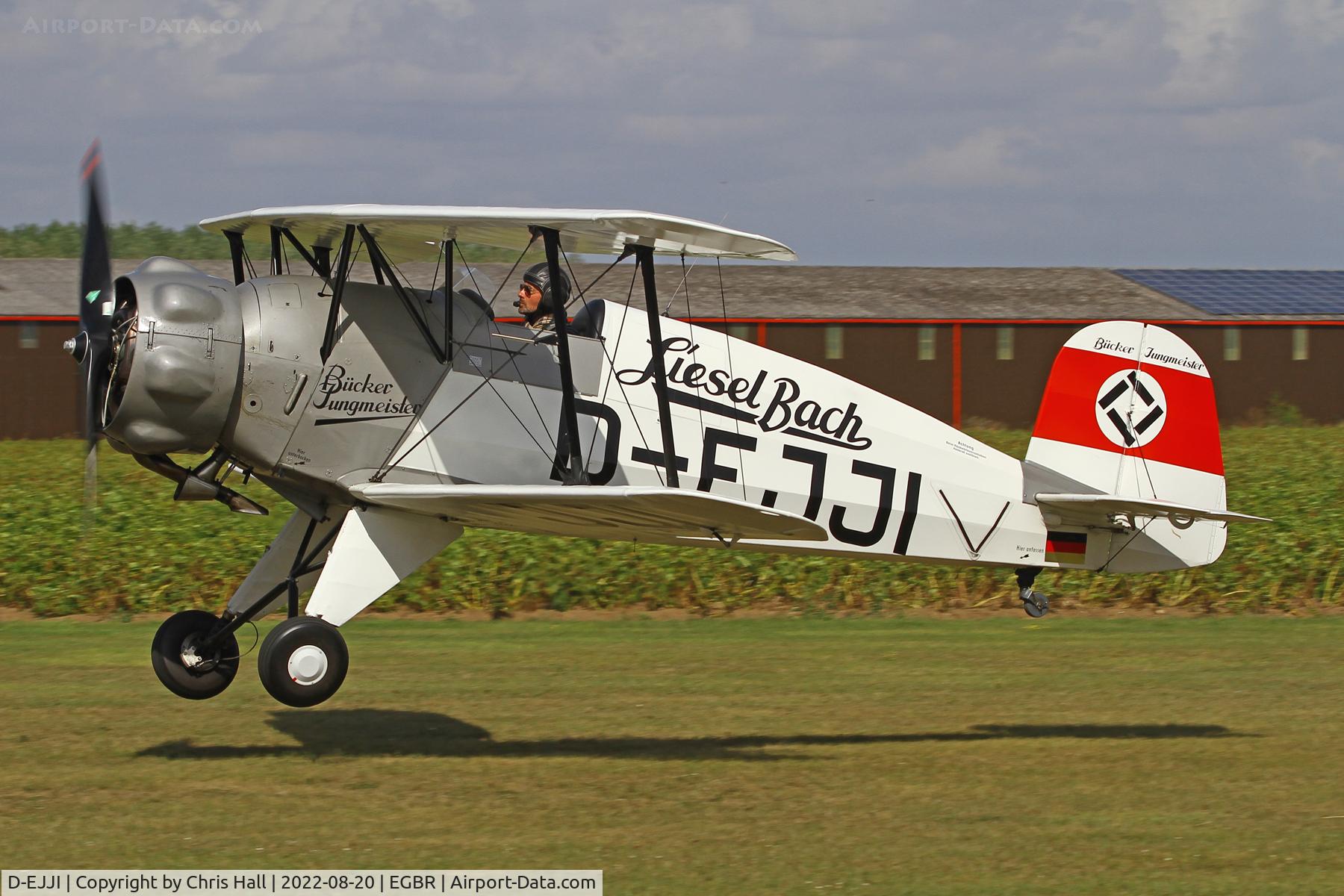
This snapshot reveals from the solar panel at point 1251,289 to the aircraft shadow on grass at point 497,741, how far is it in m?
24.5

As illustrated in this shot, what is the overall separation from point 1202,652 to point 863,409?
5.18 metres

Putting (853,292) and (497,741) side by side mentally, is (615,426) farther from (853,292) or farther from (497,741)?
(853,292)

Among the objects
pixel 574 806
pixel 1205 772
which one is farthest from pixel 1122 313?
pixel 574 806

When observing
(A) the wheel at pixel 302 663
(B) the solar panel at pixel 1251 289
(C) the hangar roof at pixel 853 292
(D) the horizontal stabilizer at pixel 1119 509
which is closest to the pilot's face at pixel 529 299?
(A) the wheel at pixel 302 663

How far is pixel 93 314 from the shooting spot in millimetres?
7934

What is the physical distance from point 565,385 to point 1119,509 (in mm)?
3586

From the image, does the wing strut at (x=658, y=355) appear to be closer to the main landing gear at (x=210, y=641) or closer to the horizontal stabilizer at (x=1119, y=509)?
the main landing gear at (x=210, y=641)

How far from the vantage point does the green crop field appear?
578 inches

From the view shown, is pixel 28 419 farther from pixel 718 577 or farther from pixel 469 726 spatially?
pixel 469 726

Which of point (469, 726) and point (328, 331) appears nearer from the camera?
point (328, 331)

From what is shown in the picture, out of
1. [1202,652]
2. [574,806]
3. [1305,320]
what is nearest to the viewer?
[574,806]

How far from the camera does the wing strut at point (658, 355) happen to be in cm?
793

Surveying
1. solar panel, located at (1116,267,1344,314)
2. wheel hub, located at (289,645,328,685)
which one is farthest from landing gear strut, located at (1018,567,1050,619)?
solar panel, located at (1116,267,1344,314)

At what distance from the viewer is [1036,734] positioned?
9258mm
